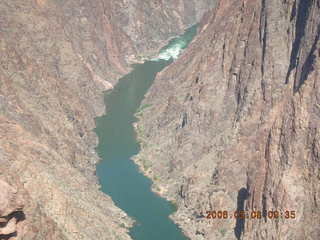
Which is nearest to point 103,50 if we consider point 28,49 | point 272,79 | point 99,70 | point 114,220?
point 99,70

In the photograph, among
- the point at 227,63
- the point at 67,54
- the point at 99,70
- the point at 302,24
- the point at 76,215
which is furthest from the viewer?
the point at 99,70

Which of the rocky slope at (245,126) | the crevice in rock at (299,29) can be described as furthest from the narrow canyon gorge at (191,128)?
the crevice in rock at (299,29)

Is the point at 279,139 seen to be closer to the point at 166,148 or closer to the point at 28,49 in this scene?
the point at 166,148
